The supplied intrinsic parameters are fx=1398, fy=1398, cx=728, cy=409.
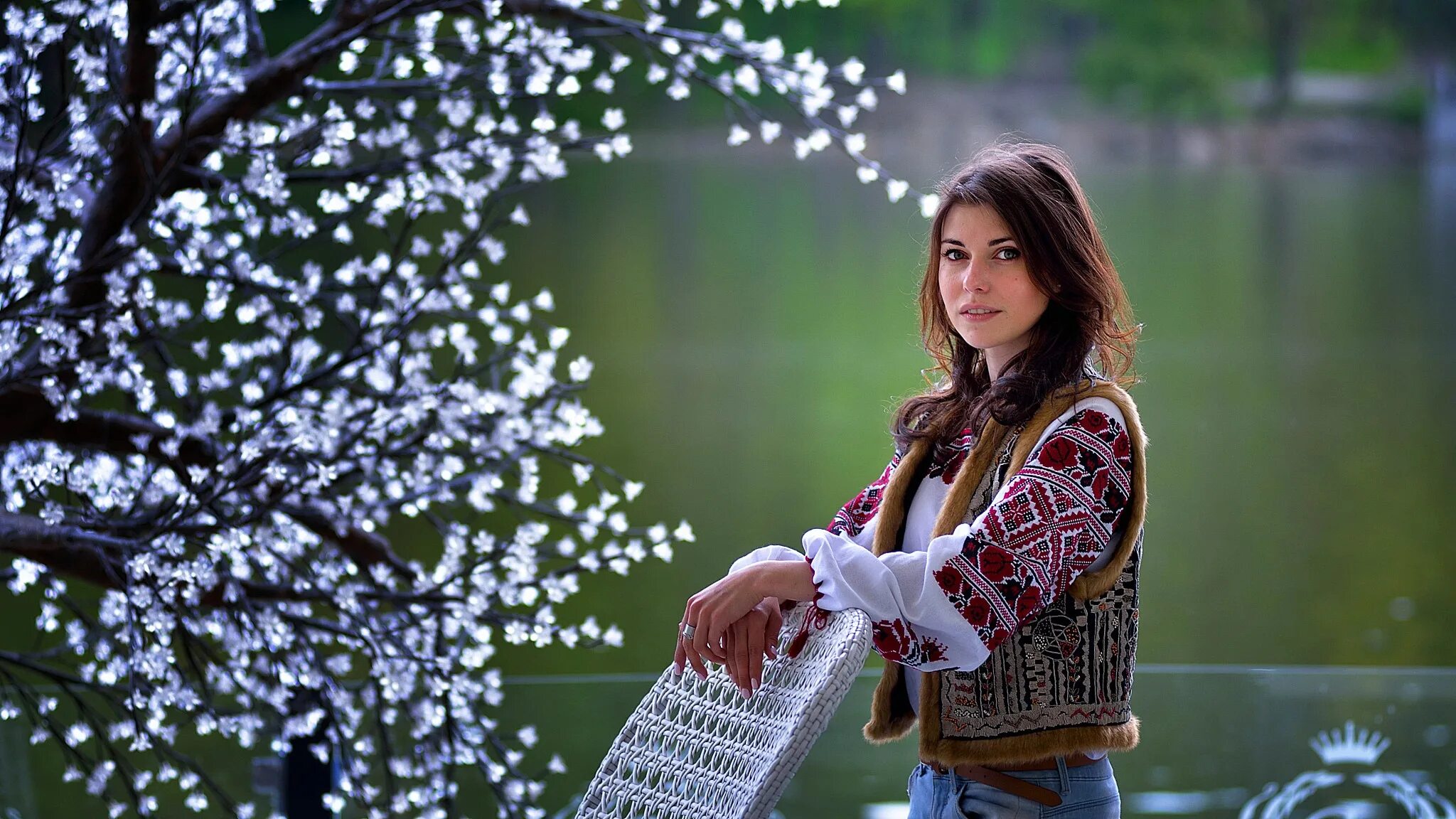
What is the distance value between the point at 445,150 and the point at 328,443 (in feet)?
1.59

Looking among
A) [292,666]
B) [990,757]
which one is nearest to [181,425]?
[292,666]

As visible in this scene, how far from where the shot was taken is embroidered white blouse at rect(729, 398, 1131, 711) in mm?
1074

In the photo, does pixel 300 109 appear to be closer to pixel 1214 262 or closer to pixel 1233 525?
pixel 1233 525

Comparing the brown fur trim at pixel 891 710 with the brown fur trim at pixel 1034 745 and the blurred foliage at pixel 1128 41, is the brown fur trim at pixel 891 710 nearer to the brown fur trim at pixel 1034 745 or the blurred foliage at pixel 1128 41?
the brown fur trim at pixel 1034 745

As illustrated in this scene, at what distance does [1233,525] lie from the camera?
275 inches

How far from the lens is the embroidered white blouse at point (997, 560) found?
1074 millimetres

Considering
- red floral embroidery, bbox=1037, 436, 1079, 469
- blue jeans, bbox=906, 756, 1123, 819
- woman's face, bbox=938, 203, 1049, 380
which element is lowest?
blue jeans, bbox=906, 756, 1123, 819

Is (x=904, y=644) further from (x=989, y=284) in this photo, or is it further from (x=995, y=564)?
(x=989, y=284)

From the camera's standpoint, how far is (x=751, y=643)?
44.5 inches

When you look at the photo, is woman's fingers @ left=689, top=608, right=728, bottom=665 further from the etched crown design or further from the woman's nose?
the etched crown design

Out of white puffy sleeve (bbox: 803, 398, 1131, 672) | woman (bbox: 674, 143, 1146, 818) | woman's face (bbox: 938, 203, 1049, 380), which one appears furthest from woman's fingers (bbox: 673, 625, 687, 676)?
woman's face (bbox: 938, 203, 1049, 380)

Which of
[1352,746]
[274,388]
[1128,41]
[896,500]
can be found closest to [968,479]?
[896,500]

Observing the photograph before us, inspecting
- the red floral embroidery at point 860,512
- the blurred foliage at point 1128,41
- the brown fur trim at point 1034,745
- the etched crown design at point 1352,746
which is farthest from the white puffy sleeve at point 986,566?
the blurred foliage at point 1128,41

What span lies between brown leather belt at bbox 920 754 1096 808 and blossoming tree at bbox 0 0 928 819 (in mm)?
973
